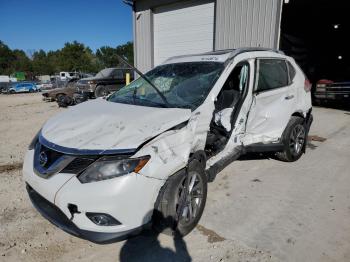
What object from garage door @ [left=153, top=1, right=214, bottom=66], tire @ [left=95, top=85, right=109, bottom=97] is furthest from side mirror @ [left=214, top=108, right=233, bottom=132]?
tire @ [left=95, top=85, right=109, bottom=97]

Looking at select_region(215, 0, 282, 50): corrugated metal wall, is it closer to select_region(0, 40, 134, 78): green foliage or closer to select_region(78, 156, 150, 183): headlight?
select_region(78, 156, 150, 183): headlight

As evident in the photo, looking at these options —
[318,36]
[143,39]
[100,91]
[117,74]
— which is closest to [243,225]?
[143,39]

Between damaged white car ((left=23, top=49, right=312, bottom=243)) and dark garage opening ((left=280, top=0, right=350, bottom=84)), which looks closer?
damaged white car ((left=23, top=49, right=312, bottom=243))

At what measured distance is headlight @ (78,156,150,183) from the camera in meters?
2.23

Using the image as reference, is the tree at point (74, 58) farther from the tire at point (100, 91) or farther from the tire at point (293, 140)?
the tire at point (293, 140)

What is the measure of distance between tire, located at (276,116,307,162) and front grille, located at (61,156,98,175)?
3189 mm

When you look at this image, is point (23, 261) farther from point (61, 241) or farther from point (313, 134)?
point (313, 134)

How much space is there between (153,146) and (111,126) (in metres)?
0.50

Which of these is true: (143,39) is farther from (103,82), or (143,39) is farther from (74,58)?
(74,58)

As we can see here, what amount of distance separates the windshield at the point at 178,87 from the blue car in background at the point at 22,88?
26221 mm

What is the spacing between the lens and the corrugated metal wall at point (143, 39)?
12707mm

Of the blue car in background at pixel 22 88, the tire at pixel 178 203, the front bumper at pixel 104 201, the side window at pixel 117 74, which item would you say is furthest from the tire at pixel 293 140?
the blue car in background at pixel 22 88

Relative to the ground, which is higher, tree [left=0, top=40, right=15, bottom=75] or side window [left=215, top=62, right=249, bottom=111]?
tree [left=0, top=40, right=15, bottom=75]

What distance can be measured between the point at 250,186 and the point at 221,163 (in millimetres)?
774
